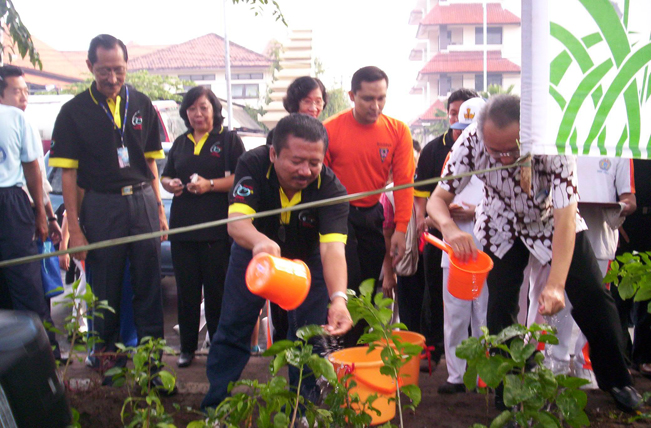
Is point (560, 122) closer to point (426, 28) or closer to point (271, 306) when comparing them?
point (271, 306)

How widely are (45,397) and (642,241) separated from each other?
3.91 metres

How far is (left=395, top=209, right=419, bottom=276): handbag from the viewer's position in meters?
4.34

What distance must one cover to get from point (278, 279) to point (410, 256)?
215cm

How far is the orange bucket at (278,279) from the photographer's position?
235 cm

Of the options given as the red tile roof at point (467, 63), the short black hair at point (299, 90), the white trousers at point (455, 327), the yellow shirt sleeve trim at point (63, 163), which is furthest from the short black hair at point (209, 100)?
the red tile roof at point (467, 63)

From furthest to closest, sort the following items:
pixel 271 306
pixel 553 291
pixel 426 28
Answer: pixel 426 28
pixel 271 306
pixel 553 291

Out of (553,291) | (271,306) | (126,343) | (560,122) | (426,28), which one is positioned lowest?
(126,343)

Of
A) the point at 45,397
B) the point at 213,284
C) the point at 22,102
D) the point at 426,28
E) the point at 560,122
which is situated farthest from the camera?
the point at 426,28

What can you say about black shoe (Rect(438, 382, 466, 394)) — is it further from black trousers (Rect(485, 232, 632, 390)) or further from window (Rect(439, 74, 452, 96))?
window (Rect(439, 74, 452, 96))

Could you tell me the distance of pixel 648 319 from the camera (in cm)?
397

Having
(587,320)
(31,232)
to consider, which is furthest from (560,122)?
(31,232)

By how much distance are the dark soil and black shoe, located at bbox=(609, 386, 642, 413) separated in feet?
0.13

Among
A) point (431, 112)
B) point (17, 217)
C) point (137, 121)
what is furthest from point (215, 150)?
point (431, 112)

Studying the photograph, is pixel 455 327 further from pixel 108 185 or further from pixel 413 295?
pixel 108 185
